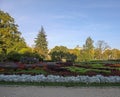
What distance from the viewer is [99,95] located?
8.91 m

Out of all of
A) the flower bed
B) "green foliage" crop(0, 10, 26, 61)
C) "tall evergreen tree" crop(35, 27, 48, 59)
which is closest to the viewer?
the flower bed

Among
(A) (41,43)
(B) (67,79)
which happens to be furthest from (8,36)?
(B) (67,79)

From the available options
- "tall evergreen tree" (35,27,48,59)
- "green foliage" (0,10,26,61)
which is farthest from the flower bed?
"tall evergreen tree" (35,27,48,59)

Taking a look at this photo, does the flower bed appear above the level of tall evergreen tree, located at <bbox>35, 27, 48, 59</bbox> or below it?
below

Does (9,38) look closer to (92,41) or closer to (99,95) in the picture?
(99,95)

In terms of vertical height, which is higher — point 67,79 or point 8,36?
point 8,36

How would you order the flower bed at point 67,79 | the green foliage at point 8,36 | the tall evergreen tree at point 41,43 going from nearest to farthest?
the flower bed at point 67,79 → the green foliage at point 8,36 → the tall evergreen tree at point 41,43

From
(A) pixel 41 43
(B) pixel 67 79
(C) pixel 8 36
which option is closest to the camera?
(B) pixel 67 79

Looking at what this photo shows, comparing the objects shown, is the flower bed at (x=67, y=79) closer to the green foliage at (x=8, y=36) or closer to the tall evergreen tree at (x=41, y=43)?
the green foliage at (x=8, y=36)

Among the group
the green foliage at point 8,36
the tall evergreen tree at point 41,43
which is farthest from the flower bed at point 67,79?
the tall evergreen tree at point 41,43

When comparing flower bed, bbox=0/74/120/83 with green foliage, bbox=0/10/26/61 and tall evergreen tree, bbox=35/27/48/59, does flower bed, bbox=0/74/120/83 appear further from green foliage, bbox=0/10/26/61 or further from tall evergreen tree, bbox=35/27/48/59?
tall evergreen tree, bbox=35/27/48/59

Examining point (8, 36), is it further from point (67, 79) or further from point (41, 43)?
point (67, 79)

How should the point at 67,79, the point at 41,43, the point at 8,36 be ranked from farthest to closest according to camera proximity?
the point at 41,43, the point at 8,36, the point at 67,79

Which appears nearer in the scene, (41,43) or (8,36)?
(8,36)
